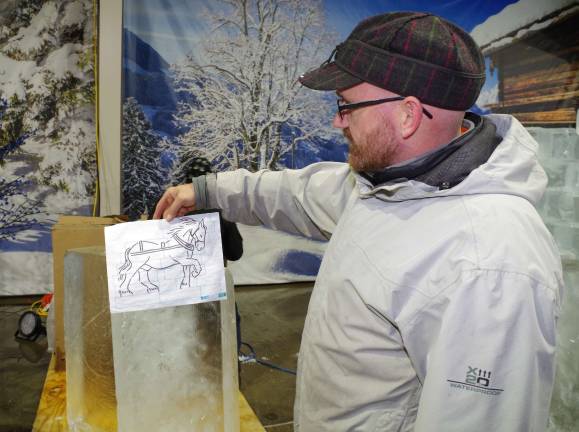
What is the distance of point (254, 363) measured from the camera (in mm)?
2742

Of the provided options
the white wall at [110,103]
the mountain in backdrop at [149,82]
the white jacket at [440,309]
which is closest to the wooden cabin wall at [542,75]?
the mountain in backdrop at [149,82]

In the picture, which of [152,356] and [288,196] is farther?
[288,196]

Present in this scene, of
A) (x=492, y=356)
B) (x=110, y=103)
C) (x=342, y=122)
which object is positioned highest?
(x=110, y=103)

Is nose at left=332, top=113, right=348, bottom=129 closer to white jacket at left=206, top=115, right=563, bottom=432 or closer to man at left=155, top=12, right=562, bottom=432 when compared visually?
man at left=155, top=12, right=562, bottom=432

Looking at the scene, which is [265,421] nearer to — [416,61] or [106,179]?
[416,61]

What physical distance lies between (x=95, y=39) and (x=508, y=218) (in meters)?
3.36

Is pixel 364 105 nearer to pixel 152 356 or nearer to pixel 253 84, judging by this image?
pixel 152 356

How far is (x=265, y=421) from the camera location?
224cm

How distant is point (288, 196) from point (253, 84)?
2.65 metres

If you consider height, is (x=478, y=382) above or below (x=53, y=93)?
below

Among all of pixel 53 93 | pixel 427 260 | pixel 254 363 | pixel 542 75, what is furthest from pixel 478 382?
pixel 542 75

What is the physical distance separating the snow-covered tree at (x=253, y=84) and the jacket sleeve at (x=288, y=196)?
2.55m

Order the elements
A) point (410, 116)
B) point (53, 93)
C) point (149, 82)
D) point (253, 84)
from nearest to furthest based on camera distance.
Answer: point (410, 116) < point (53, 93) < point (149, 82) < point (253, 84)

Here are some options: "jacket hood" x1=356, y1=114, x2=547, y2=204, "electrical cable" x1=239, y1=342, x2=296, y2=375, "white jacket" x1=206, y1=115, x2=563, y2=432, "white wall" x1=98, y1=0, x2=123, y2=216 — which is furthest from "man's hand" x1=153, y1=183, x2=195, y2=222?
"white wall" x1=98, y1=0, x2=123, y2=216
